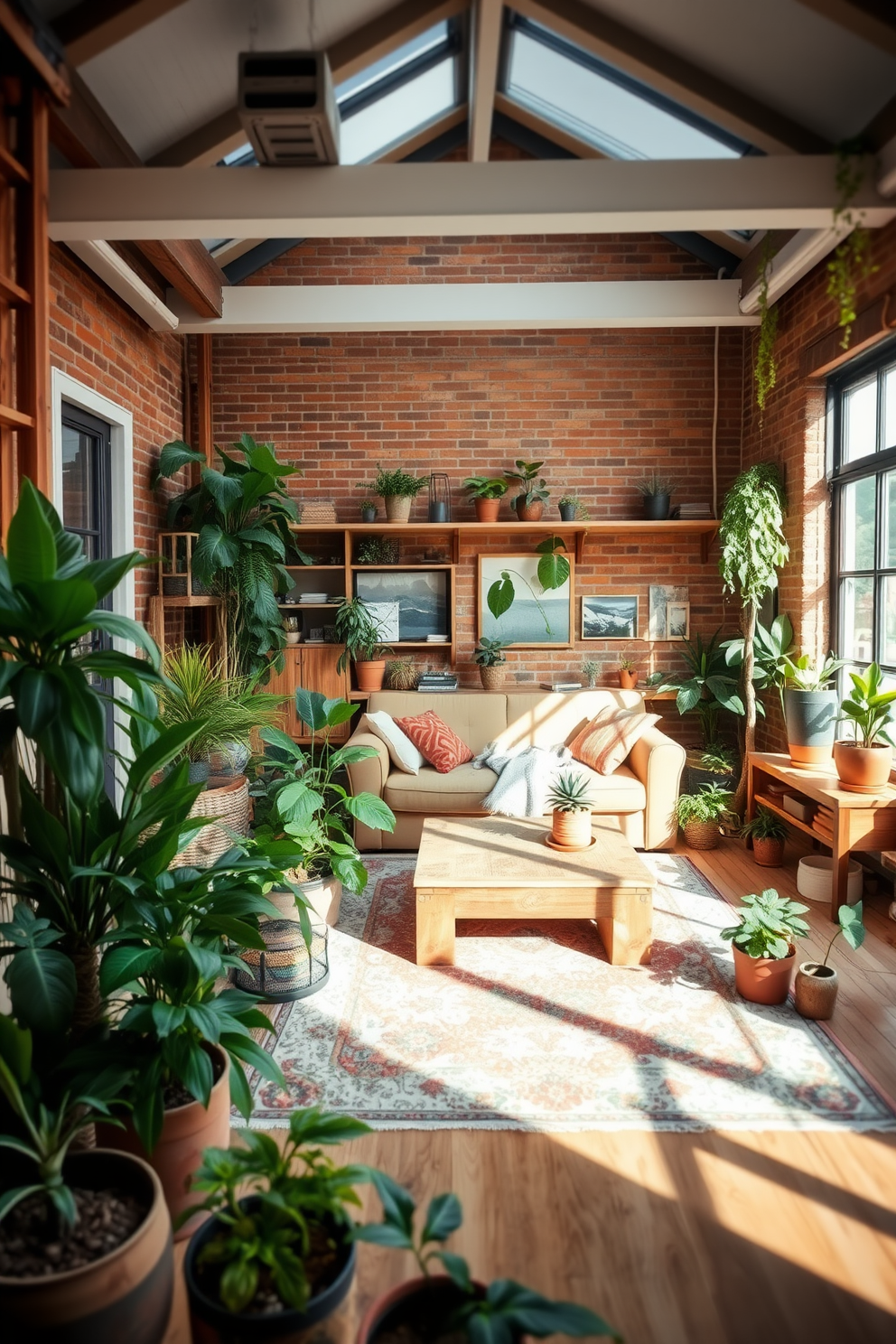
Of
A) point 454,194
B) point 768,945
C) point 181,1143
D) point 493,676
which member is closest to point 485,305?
point 454,194

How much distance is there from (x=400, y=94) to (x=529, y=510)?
2372 mm

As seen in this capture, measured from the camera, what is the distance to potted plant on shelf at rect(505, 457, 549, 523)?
5.63 m

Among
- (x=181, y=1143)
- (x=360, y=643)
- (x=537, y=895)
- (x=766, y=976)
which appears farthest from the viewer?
(x=360, y=643)

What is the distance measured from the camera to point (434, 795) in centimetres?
485

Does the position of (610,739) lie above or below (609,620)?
below

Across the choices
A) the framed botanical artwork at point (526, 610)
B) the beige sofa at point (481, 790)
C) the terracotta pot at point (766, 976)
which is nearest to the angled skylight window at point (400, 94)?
the framed botanical artwork at point (526, 610)

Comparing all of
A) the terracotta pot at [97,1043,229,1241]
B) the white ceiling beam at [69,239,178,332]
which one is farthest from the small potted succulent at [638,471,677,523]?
the terracotta pot at [97,1043,229,1241]

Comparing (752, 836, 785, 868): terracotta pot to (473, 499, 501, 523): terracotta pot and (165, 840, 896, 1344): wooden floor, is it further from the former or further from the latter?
(473, 499, 501, 523): terracotta pot

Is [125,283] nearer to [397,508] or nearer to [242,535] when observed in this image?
[242,535]

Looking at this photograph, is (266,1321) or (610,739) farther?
(610,739)

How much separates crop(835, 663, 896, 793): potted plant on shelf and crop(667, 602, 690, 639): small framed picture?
6.37 feet

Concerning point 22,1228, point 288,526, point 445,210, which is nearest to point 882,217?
point 445,210

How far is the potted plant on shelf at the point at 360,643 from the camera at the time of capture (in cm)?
554

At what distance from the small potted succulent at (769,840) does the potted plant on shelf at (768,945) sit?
1627mm
